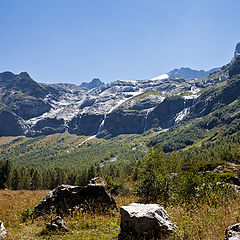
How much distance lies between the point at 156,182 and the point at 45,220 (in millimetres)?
10672

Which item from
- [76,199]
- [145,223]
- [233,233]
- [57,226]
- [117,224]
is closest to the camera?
[233,233]

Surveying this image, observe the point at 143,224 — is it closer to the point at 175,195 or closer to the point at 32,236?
the point at 32,236

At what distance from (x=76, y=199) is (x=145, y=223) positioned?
25.1ft

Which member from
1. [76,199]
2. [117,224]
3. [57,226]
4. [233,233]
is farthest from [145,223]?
[76,199]

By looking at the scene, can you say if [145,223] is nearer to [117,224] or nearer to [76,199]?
[117,224]

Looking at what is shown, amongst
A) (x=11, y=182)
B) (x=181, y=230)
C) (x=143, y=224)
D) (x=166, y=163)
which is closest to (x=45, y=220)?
(x=143, y=224)

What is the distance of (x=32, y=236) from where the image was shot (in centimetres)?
959

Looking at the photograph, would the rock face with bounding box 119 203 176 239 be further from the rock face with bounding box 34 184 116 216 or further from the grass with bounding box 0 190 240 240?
the rock face with bounding box 34 184 116 216

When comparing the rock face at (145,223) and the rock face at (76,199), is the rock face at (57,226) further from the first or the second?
the rock face at (145,223)

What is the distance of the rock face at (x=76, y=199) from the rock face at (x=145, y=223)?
457cm

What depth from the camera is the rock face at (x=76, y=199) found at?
13.7 metres

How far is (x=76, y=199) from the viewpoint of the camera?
14.3m

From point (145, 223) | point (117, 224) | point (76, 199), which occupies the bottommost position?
point (117, 224)

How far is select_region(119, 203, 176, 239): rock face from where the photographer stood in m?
8.19
